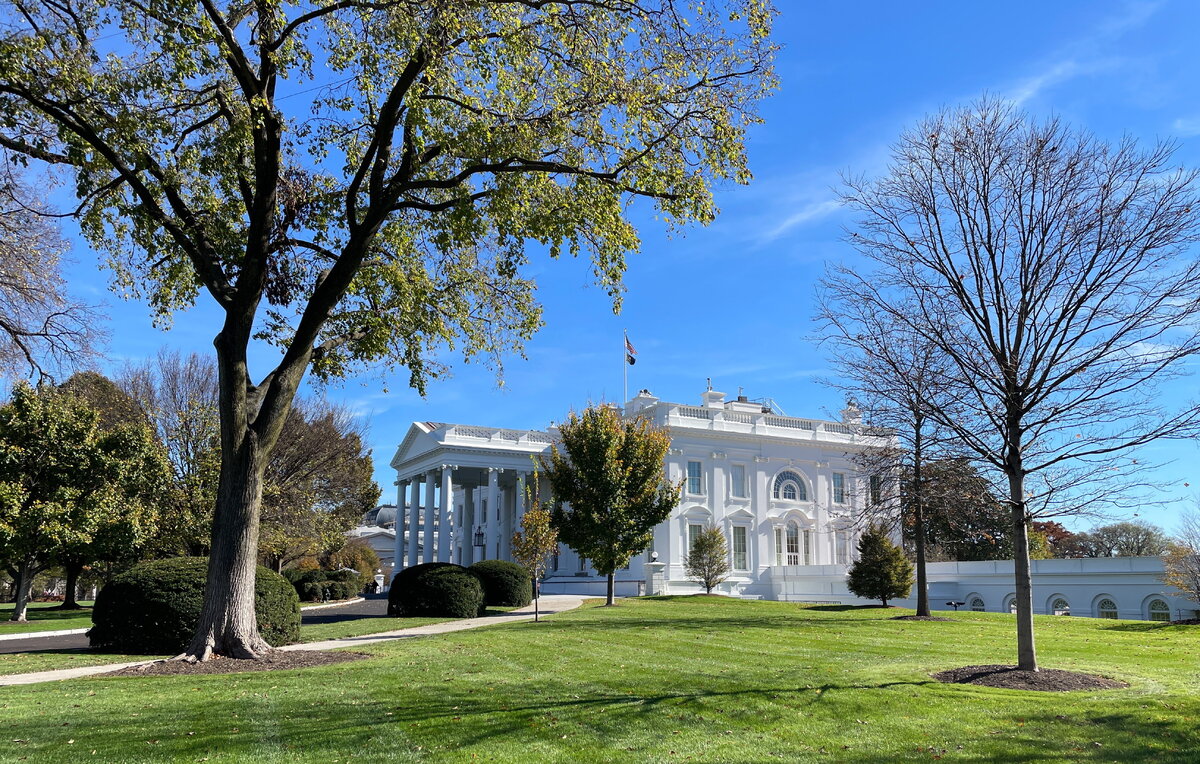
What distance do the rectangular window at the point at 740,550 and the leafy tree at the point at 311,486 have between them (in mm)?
20816

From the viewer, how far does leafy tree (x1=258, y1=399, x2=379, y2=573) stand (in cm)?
3428

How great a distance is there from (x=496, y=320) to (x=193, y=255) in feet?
19.8

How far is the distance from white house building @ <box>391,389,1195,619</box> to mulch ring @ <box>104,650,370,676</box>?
2913 centimetres

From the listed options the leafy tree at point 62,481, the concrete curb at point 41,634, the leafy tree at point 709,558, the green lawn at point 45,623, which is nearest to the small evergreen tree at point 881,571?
the leafy tree at point 709,558

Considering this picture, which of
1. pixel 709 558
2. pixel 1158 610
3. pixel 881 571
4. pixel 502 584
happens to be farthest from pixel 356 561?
pixel 1158 610

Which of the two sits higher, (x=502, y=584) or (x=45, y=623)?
(x=502, y=584)

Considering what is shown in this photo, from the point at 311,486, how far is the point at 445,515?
1347 cm

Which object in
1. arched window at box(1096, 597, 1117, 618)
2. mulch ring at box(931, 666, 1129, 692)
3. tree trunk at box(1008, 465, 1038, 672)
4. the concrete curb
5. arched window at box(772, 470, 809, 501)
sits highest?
arched window at box(772, 470, 809, 501)

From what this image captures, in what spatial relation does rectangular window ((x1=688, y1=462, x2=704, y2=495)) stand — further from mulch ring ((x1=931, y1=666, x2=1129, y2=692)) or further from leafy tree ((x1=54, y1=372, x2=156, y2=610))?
mulch ring ((x1=931, y1=666, x2=1129, y2=692))

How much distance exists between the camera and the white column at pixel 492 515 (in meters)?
53.8

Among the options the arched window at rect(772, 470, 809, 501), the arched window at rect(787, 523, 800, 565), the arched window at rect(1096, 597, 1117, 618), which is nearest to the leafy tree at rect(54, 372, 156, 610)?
the arched window at rect(772, 470, 809, 501)

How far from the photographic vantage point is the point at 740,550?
160 feet

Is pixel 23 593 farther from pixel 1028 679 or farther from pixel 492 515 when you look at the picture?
pixel 1028 679

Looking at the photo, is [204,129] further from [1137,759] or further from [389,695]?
[1137,759]
